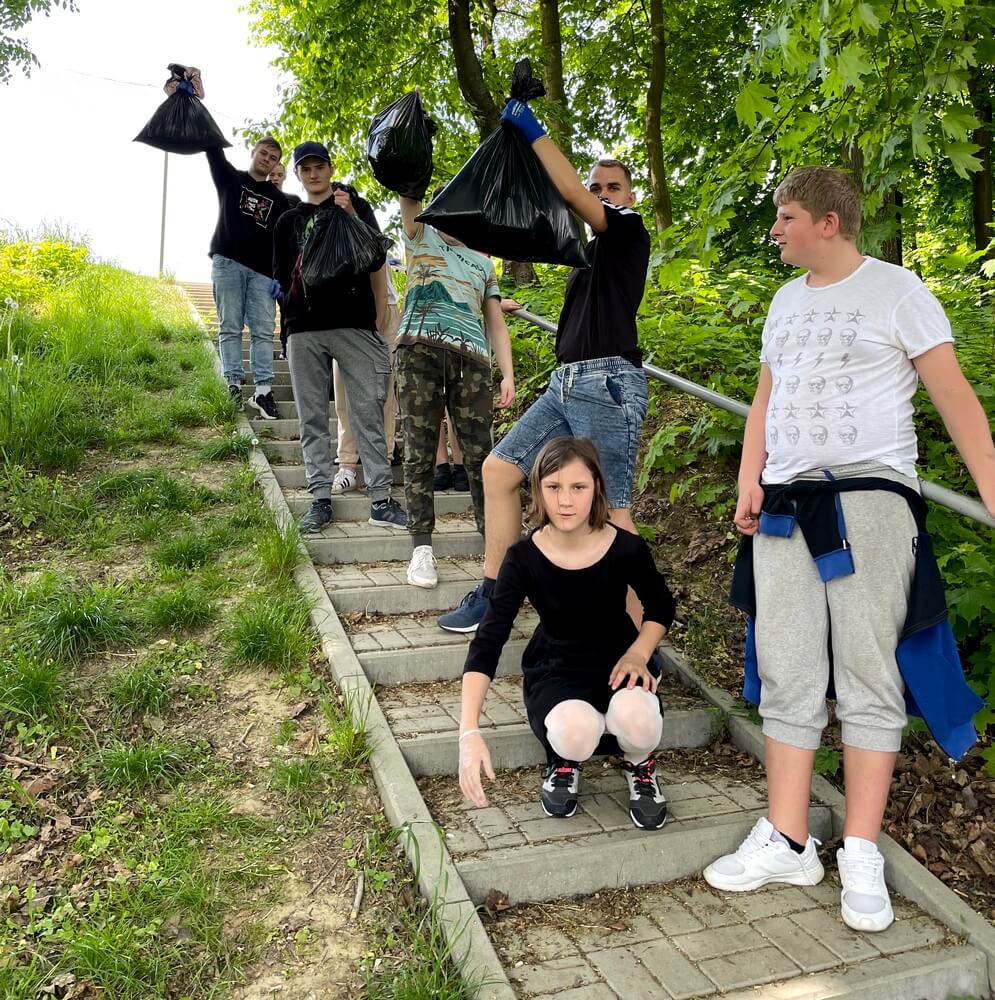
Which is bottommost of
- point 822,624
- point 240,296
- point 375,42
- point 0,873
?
point 0,873

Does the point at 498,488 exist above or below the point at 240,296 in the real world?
below

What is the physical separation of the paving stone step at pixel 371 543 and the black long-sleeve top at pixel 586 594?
1964 millimetres

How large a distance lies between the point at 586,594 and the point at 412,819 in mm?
856

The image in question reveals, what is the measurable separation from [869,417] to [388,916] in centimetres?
187

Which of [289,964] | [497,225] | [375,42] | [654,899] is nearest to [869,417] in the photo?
[497,225]

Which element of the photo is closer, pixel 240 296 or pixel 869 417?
pixel 869 417

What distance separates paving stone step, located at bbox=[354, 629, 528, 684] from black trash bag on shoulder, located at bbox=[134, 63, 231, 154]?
3.83 meters

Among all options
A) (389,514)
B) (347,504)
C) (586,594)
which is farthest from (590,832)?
(347,504)

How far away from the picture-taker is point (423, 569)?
13.8 ft

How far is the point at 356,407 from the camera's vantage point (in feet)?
15.1

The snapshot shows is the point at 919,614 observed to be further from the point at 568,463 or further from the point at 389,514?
the point at 389,514

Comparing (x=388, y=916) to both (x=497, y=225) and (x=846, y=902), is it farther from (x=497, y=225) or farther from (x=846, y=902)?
(x=497, y=225)

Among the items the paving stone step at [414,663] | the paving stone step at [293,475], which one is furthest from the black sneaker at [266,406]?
the paving stone step at [414,663]

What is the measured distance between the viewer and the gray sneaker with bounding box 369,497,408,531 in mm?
4801
